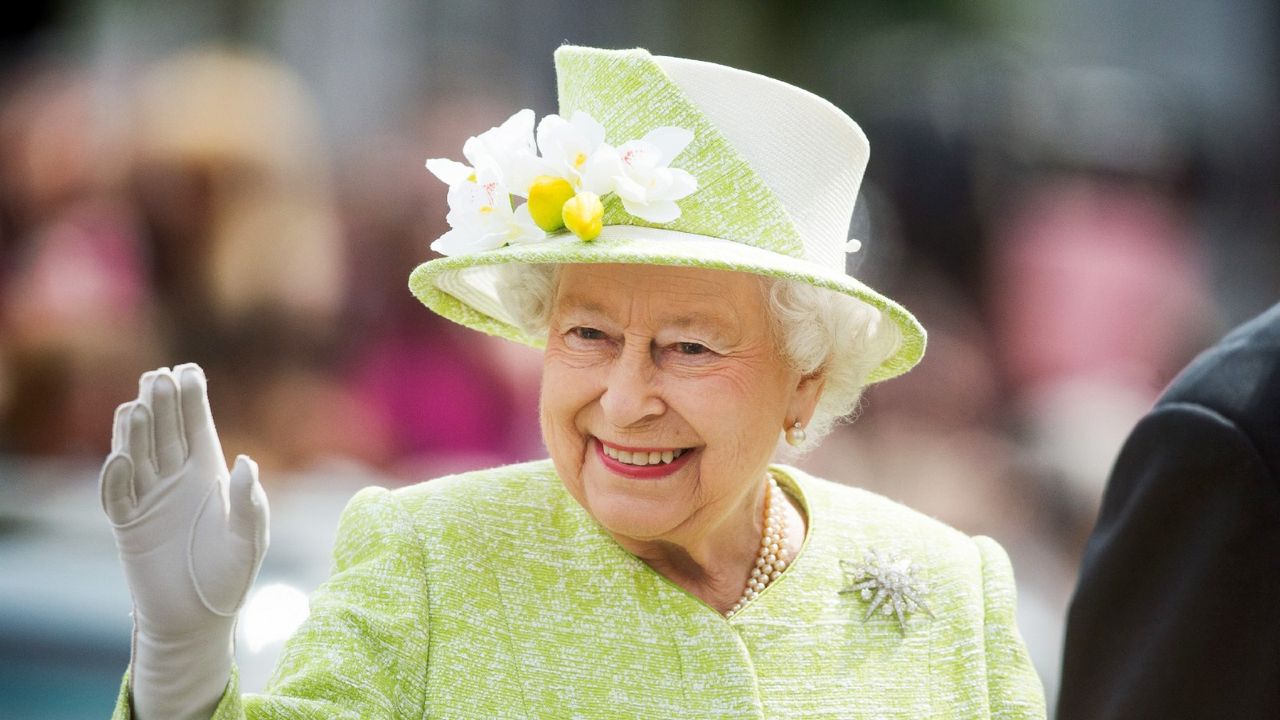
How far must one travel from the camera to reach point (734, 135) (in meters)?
2.75

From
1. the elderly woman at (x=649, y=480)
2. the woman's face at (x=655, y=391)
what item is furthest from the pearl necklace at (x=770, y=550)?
the woman's face at (x=655, y=391)

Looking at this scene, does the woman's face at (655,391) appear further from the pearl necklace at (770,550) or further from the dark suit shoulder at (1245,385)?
the dark suit shoulder at (1245,385)

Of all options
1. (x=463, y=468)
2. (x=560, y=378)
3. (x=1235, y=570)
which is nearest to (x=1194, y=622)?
(x=1235, y=570)

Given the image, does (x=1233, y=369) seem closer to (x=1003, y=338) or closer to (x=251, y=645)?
(x=251, y=645)

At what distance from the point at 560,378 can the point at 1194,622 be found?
1096mm

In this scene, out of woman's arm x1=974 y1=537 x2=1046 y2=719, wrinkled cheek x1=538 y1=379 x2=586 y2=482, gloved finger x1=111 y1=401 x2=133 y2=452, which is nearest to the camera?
gloved finger x1=111 y1=401 x2=133 y2=452

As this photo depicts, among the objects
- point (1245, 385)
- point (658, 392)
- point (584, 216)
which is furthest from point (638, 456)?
point (1245, 385)

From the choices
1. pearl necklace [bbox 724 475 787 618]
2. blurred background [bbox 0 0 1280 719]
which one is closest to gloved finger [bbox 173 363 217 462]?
pearl necklace [bbox 724 475 787 618]

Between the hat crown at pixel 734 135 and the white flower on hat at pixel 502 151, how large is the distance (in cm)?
13

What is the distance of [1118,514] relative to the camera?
2.53 m

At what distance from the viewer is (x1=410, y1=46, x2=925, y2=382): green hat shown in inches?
104

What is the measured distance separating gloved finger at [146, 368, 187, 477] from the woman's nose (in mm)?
731

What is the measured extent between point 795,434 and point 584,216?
2.18ft

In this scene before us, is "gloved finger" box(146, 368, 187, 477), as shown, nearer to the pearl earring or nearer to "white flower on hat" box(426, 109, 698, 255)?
"white flower on hat" box(426, 109, 698, 255)
